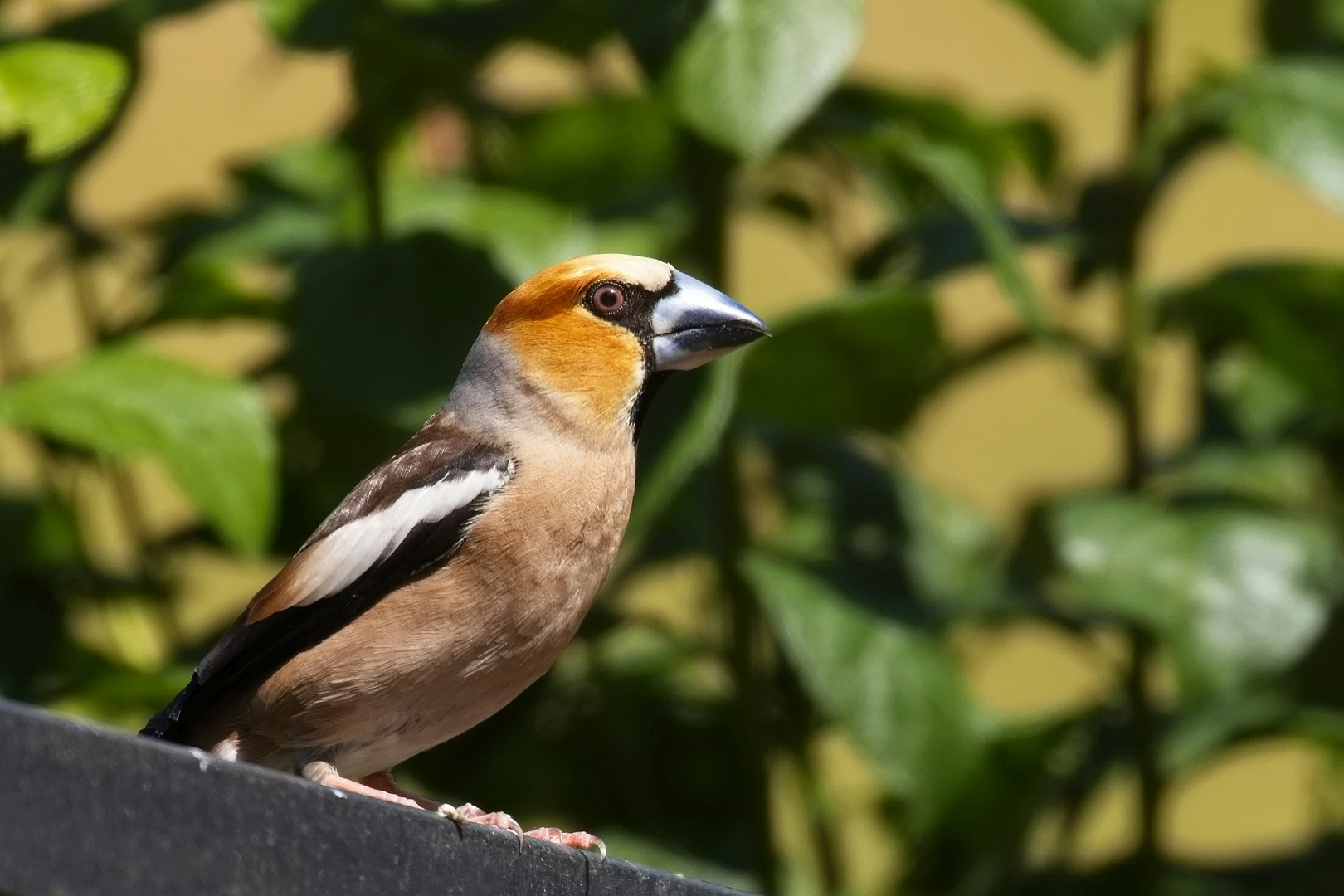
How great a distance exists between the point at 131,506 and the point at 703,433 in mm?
1681

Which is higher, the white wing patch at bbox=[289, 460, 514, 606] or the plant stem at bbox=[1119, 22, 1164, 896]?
the white wing patch at bbox=[289, 460, 514, 606]

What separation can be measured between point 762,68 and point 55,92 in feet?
3.47

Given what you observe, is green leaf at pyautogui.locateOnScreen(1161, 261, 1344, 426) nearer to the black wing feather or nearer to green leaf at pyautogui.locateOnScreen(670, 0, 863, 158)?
green leaf at pyautogui.locateOnScreen(670, 0, 863, 158)

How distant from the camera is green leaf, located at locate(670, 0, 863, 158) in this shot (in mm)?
2803

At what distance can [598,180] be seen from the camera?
3.91m

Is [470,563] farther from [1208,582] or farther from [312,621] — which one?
[1208,582]

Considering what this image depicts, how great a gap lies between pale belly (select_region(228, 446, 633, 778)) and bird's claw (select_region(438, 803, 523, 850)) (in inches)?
5.9

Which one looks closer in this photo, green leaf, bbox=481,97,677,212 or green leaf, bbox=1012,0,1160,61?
green leaf, bbox=1012,0,1160,61

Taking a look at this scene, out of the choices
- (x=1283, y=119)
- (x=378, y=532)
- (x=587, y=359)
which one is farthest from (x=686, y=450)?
(x=1283, y=119)

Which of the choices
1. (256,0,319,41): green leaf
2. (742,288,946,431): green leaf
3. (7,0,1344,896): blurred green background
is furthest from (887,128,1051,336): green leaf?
(256,0,319,41): green leaf

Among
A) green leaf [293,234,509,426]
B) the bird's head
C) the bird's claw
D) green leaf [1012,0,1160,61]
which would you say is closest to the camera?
the bird's claw

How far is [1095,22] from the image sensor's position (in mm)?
3025

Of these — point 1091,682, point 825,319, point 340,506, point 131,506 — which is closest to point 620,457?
point 340,506

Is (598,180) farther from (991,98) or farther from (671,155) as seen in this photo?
(991,98)
